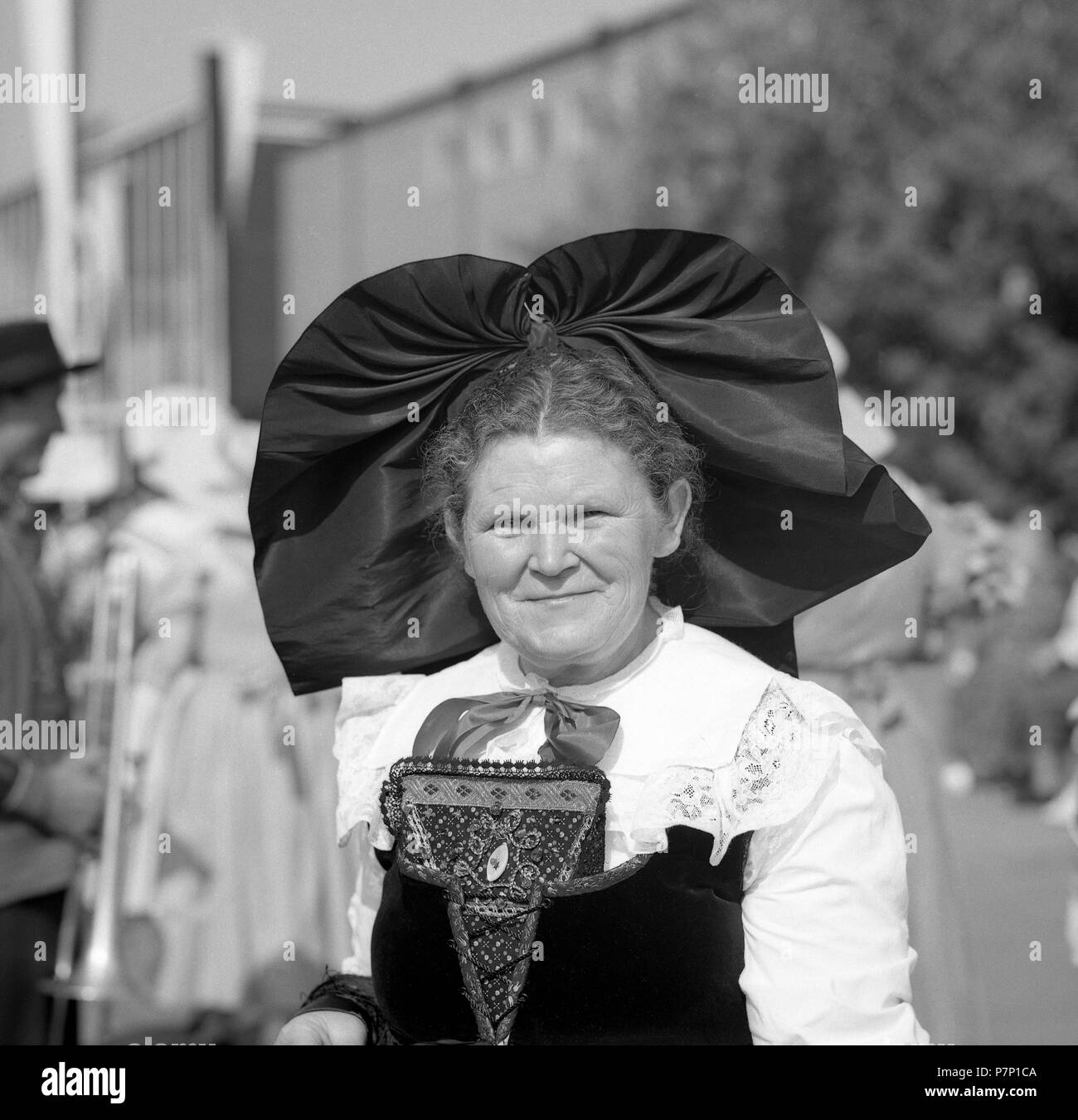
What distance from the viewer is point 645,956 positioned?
147 centimetres

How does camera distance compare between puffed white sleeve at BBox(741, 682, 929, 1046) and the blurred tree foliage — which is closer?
puffed white sleeve at BBox(741, 682, 929, 1046)

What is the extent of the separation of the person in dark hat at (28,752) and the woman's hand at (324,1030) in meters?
1.51

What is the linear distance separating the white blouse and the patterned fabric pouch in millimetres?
58

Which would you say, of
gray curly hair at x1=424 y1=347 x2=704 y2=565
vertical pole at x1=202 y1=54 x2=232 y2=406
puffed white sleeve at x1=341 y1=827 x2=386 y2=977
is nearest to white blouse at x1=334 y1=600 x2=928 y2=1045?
puffed white sleeve at x1=341 y1=827 x2=386 y2=977

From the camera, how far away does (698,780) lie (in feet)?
4.84

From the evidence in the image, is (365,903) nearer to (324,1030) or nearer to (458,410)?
(324,1030)

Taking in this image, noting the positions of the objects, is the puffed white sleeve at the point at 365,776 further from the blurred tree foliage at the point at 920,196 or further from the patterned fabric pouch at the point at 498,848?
the blurred tree foliage at the point at 920,196

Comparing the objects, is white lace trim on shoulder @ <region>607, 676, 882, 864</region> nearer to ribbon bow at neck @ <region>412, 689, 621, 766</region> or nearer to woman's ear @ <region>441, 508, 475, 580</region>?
ribbon bow at neck @ <region>412, 689, 621, 766</region>

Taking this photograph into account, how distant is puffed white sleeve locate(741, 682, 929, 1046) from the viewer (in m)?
1.40

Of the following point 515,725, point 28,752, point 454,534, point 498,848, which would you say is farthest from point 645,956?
point 28,752

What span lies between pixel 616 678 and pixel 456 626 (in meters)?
0.28

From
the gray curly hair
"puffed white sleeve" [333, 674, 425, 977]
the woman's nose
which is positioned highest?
the gray curly hair

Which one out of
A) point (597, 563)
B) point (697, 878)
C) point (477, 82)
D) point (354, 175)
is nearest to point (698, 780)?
point (697, 878)

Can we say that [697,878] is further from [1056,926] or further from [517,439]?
[1056,926]
